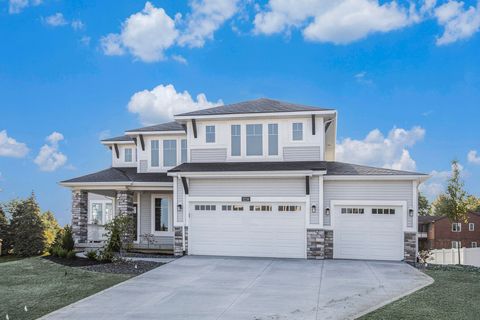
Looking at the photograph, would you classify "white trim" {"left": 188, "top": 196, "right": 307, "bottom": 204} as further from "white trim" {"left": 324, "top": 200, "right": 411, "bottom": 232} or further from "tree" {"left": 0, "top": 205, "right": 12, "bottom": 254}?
"tree" {"left": 0, "top": 205, "right": 12, "bottom": 254}

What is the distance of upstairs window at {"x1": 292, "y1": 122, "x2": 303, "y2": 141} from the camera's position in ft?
56.2

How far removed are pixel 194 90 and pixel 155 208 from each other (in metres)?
6.97

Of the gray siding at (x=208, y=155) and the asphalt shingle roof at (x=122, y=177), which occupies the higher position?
the gray siding at (x=208, y=155)

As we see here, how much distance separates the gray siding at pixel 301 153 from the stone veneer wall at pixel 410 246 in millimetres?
4403

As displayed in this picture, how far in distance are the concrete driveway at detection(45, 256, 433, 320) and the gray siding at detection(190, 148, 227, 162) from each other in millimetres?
4545

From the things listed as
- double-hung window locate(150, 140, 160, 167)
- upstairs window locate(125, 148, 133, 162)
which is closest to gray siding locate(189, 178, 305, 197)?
double-hung window locate(150, 140, 160, 167)

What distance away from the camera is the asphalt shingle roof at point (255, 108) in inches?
682

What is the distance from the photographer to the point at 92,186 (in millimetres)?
19000

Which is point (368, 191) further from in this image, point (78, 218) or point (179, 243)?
point (78, 218)

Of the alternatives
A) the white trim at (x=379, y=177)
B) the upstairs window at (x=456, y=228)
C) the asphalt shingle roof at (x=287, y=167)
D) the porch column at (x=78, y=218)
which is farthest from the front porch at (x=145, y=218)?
the upstairs window at (x=456, y=228)

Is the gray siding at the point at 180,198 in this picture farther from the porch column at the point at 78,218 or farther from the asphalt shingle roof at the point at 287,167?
the porch column at the point at 78,218

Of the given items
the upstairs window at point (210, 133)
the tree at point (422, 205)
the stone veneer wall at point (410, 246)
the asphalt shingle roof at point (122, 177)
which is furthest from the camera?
the tree at point (422, 205)

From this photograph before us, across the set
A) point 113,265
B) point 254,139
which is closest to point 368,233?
Answer: point 254,139

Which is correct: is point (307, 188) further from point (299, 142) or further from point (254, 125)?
point (254, 125)
